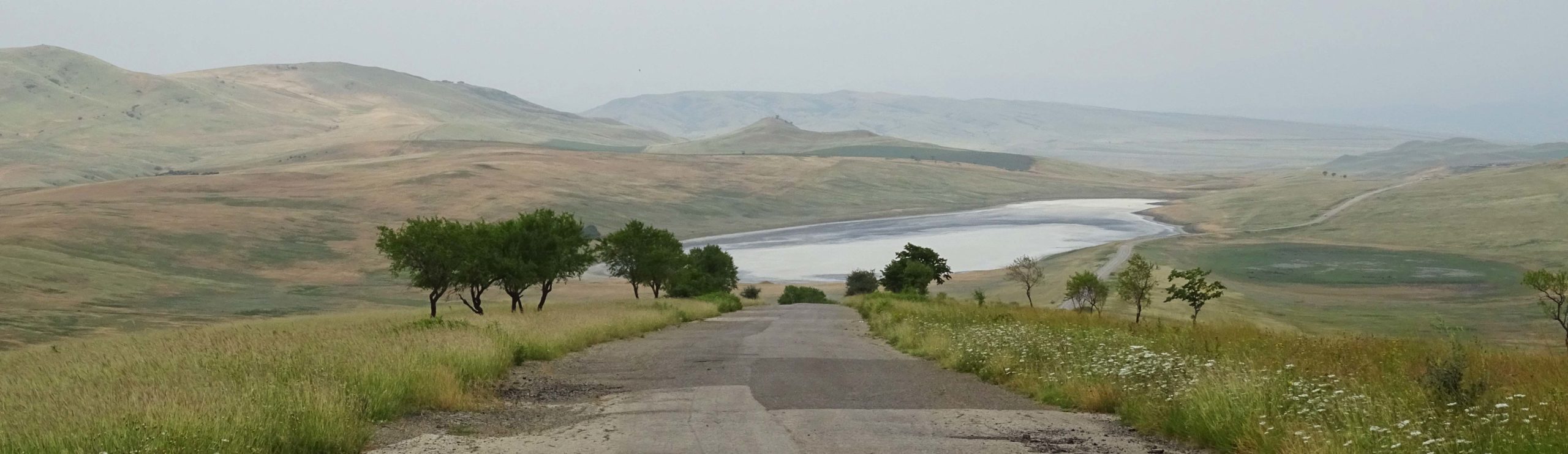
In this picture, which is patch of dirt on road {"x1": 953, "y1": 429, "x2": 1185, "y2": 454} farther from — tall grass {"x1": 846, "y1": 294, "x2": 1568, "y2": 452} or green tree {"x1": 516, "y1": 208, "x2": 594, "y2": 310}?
green tree {"x1": 516, "y1": 208, "x2": 594, "y2": 310}

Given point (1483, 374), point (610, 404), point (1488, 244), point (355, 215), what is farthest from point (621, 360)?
point (355, 215)

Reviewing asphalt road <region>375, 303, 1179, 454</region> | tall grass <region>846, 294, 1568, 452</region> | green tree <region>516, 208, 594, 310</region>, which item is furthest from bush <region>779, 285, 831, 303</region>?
tall grass <region>846, 294, 1568, 452</region>

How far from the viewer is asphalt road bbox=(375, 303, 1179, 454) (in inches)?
440

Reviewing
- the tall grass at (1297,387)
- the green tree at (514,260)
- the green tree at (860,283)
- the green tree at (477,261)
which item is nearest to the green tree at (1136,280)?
the green tree at (514,260)

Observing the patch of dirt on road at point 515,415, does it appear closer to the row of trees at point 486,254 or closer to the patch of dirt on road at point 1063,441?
the patch of dirt on road at point 1063,441

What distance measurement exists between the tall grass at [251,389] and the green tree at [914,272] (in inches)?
3207

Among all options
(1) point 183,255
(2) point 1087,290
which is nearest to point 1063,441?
(2) point 1087,290

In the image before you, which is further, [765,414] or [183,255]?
[183,255]

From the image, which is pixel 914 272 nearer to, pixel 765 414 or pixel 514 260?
pixel 514 260

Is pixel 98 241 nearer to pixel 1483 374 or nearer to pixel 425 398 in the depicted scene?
pixel 425 398

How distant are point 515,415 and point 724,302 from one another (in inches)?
2064

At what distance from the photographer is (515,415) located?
46.5 feet

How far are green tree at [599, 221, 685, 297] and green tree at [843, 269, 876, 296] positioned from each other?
4131 cm

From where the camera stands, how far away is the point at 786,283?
14312cm
